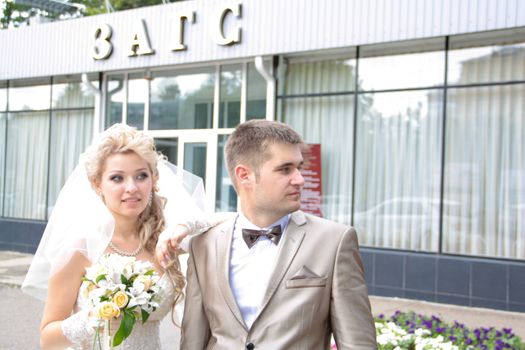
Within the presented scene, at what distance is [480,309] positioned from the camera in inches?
328

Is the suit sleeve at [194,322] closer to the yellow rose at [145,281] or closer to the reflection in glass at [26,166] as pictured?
the yellow rose at [145,281]

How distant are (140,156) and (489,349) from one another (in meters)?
3.15

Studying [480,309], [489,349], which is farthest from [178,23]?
[489,349]

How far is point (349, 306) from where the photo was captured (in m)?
2.32

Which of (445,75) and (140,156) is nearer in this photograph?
(140,156)

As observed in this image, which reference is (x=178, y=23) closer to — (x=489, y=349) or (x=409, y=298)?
(x=409, y=298)

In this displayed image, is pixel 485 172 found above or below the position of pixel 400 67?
below

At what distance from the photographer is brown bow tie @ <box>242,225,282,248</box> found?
251 centimetres

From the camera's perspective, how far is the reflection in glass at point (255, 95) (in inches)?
433

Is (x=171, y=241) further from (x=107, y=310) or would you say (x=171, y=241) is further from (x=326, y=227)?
(x=326, y=227)

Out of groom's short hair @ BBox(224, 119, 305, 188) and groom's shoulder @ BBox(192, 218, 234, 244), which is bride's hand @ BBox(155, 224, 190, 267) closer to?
groom's shoulder @ BBox(192, 218, 234, 244)

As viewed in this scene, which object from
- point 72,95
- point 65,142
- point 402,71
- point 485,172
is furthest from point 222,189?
point 485,172

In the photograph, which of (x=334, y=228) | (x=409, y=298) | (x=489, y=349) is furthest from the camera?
(x=409, y=298)

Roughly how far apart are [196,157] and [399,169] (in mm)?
4007
